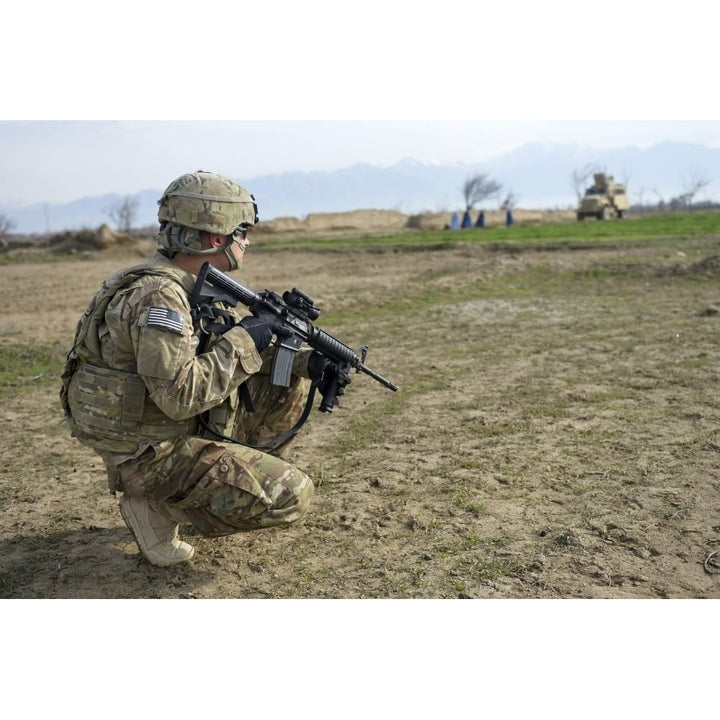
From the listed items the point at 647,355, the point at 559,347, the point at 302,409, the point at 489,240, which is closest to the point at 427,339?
the point at 559,347

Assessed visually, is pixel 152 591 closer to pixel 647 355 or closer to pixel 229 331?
pixel 229 331

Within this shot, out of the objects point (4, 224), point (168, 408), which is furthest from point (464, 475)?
point (4, 224)

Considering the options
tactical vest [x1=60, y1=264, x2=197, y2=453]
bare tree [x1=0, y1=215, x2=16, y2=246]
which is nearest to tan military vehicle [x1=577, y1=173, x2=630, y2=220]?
bare tree [x1=0, y1=215, x2=16, y2=246]

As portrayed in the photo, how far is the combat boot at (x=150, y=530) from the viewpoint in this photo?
3.55 meters

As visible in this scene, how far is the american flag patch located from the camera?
3172 millimetres

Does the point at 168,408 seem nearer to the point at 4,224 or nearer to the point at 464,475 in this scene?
the point at 464,475

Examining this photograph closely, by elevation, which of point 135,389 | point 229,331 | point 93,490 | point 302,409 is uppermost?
point 229,331

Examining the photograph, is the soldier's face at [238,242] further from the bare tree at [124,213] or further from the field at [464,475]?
the bare tree at [124,213]

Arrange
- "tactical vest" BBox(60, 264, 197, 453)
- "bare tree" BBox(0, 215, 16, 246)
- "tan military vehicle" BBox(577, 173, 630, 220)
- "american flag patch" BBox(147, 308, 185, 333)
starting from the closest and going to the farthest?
1. "american flag patch" BBox(147, 308, 185, 333)
2. "tactical vest" BBox(60, 264, 197, 453)
3. "tan military vehicle" BBox(577, 173, 630, 220)
4. "bare tree" BBox(0, 215, 16, 246)

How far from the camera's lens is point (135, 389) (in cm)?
336

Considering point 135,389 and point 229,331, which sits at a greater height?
point 229,331

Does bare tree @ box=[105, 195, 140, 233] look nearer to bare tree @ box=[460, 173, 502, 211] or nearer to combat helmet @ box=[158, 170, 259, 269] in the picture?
bare tree @ box=[460, 173, 502, 211]

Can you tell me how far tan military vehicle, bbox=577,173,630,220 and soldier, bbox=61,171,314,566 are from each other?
36926 millimetres

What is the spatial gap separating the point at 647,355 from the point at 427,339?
2.52 metres
